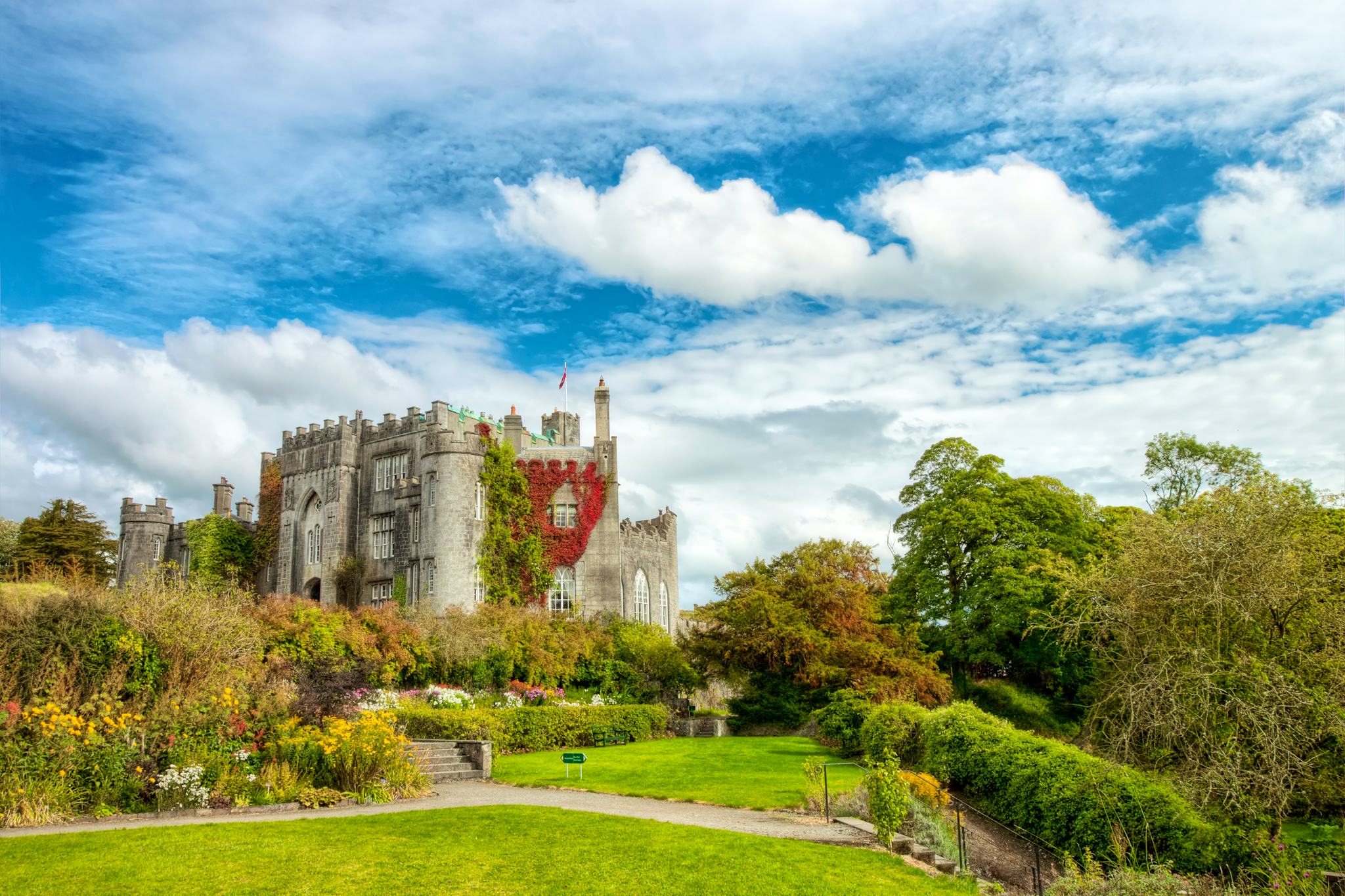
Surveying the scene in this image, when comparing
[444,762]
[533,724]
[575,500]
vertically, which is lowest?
[444,762]

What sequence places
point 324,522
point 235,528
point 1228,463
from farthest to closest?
point 235,528, point 324,522, point 1228,463

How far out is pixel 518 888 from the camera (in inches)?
428

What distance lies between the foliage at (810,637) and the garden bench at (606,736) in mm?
5226

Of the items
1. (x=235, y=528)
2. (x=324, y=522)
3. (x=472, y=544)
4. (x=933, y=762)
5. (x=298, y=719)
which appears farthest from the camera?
(x=235, y=528)

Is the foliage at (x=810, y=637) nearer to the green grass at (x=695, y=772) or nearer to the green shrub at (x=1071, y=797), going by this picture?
the green grass at (x=695, y=772)

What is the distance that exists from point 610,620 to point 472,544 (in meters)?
6.90

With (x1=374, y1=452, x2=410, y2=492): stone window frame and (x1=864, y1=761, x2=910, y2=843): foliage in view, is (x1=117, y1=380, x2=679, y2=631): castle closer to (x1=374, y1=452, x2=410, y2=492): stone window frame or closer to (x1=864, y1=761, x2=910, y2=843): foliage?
(x1=374, y1=452, x2=410, y2=492): stone window frame

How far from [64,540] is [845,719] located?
3913 cm

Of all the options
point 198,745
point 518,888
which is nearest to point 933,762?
point 518,888

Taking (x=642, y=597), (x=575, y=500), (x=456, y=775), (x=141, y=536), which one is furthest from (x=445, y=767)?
(x=141, y=536)

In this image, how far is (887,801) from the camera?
43.7ft

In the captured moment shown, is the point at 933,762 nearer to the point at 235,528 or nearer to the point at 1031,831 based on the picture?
the point at 1031,831

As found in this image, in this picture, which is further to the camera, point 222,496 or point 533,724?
point 222,496

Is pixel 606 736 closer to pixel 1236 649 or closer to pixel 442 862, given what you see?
pixel 442 862
